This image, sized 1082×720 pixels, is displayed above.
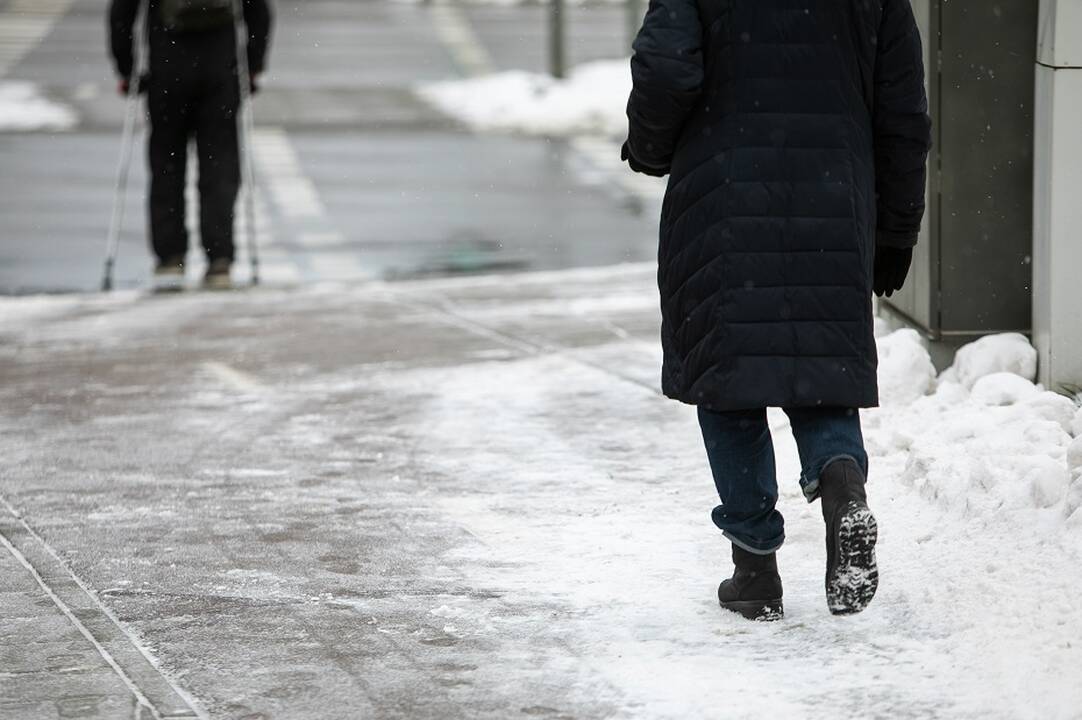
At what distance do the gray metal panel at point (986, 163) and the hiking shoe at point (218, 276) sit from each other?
183 inches

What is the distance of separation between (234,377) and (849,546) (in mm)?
3878

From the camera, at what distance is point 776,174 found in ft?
14.4

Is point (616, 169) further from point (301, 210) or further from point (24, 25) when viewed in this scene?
point (24, 25)

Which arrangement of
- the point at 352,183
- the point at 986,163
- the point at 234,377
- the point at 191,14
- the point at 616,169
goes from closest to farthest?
the point at 986,163, the point at 234,377, the point at 191,14, the point at 352,183, the point at 616,169

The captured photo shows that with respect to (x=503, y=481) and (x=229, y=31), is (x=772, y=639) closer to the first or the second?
(x=503, y=481)

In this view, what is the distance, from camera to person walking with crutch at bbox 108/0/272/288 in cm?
1063

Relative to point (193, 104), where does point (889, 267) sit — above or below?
above

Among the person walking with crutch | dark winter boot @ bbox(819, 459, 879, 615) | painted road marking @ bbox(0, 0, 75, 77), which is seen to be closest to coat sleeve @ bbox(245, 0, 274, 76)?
the person walking with crutch

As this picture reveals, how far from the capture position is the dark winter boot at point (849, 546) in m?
4.32

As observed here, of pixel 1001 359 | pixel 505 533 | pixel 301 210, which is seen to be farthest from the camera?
pixel 301 210

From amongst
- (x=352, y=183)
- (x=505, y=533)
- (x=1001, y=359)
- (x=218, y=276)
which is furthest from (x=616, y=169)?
(x=505, y=533)

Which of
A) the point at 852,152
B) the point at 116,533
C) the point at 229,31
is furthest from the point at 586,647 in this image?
the point at 229,31

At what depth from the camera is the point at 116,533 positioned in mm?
5535

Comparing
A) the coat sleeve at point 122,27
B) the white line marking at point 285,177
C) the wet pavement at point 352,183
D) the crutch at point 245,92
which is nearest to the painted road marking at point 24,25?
the wet pavement at point 352,183
